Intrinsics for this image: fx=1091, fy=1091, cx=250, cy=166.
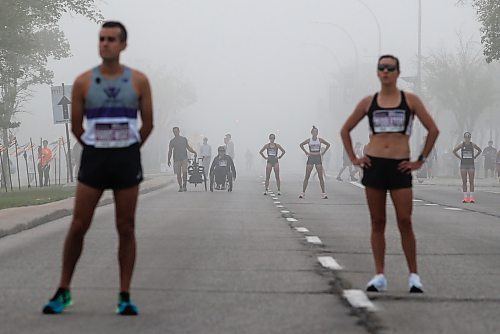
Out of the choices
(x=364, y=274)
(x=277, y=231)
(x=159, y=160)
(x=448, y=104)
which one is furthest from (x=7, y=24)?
(x=159, y=160)

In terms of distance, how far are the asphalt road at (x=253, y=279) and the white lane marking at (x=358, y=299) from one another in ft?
0.24

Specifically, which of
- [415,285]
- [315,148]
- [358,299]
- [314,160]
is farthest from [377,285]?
[315,148]

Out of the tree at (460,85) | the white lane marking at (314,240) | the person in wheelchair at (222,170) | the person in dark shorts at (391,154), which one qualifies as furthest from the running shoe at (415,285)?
the tree at (460,85)

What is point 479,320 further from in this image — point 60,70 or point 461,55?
point 60,70

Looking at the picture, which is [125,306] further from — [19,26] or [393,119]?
[19,26]

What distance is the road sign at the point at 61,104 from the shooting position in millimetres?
30922

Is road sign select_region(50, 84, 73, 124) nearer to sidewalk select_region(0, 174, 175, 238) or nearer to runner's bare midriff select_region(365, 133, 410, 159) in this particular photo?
sidewalk select_region(0, 174, 175, 238)

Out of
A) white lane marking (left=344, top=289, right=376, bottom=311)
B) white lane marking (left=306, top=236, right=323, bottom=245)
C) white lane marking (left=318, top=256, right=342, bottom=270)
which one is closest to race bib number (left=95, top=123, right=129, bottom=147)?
white lane marking (left=344, top=289, right=376, bottom=311)

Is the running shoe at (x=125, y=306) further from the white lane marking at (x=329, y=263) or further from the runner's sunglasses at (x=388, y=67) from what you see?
the white lane marking at (x=329, y=263)

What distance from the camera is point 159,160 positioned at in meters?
93.1

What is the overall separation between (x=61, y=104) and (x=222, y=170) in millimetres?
5148

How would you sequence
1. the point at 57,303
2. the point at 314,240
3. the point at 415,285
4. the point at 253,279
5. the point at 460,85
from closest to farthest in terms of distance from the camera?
the point at 57,303 → the point at 415,285 → the point at 253,279 → the point at 314,240 → the point at 460,85

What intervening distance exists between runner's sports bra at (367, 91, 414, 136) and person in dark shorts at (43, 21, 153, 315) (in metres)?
2.00

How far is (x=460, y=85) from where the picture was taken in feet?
214
